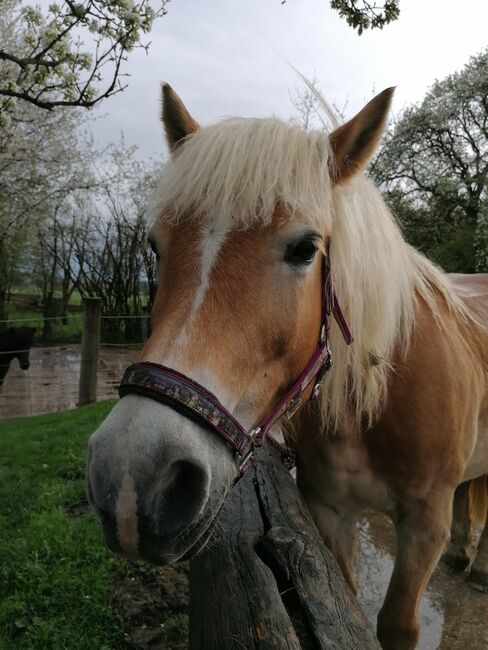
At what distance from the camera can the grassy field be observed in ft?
8.65

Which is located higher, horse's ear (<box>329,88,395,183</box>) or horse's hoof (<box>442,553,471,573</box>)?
horse's ear (<box>329,88,395,183</box>)

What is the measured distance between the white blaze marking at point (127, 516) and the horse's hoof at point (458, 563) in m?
3.53

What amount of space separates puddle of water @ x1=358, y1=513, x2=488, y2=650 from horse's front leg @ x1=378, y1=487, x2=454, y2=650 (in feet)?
3.15

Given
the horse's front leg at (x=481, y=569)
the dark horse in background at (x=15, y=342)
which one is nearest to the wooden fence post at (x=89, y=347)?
the dark horse in background at (x=15, y=342)

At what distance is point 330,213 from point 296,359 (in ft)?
1.80

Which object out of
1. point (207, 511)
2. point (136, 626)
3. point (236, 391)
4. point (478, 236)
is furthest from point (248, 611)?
point (478, 236)

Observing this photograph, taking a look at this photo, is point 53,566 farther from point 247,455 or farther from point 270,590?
point 247,455

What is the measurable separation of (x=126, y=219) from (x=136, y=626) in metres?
17.7

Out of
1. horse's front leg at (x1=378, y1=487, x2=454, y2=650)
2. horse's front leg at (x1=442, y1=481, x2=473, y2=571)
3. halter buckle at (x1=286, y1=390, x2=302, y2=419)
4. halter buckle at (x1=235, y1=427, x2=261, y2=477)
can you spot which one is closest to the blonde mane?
halter buckle at (x1=286, y1=390, x2=302, y2=419)

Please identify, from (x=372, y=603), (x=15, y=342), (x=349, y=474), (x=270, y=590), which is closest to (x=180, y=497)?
(x=270, y=590)

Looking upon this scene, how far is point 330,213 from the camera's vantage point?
1722 mm

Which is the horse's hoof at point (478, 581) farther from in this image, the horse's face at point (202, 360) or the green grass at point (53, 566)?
the horse's face at point (202, 360)

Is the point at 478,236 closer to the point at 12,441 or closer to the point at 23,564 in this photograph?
the point at 12,441

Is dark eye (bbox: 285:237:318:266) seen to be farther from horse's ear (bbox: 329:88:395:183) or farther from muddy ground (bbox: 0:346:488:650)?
muddy ground (bbox: 0:346:488:650)
